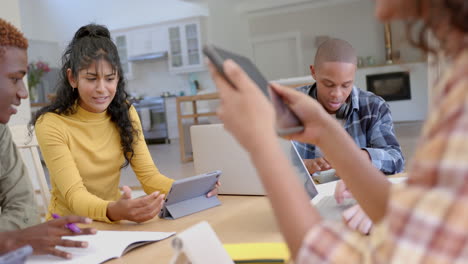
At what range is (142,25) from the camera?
1009 cm

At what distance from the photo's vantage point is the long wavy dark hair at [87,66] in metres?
1.64

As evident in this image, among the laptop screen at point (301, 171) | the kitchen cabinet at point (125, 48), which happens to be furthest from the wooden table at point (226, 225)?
the kitchen cabinet at point (125, 48)

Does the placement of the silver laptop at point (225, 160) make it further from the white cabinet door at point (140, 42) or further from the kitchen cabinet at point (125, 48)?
the kitchen cabinet at point (125, 48)

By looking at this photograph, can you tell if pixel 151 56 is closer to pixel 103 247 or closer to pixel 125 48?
pixel 125 48

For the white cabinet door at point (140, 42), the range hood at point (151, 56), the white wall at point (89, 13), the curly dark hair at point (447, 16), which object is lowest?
the curly dark hair at point (447, 16)

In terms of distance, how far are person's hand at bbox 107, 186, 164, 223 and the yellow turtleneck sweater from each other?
0.78ft

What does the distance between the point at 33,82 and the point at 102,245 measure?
6.16 m

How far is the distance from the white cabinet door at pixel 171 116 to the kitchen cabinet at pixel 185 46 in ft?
2.53

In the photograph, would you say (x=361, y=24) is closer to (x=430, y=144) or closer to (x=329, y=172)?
(x=329, y=172)

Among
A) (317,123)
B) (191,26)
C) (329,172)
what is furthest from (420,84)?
(317,123)

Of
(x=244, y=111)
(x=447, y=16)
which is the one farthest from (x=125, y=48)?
(x=447, y=16)

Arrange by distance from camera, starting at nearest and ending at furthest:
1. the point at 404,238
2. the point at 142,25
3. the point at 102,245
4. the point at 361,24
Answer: the point at 404,238 → the point at 102,245 → the point at 361,24 → the point at 142,25

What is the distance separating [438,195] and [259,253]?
1.45 feet

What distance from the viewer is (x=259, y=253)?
2.63 feet
